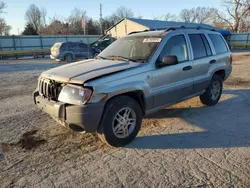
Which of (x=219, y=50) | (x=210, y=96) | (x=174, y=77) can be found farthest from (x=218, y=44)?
(x=174, y=77)

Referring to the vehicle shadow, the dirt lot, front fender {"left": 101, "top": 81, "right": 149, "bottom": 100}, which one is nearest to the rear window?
the vehicle shadow

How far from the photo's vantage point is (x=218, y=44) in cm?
559

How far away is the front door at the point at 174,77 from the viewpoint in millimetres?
3914

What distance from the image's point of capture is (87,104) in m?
3.03

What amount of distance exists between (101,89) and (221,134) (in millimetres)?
2440

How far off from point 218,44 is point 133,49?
104 inches

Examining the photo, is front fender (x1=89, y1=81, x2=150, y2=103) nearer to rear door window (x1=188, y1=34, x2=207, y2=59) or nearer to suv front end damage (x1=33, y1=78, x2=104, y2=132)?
suv front end damage (x1=33, y1=78, x2=104, y2=132)

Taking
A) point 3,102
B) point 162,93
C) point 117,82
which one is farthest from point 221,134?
point 3,102

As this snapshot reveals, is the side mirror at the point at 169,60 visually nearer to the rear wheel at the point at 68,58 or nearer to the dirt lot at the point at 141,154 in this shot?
the dirt lot at the point at 141,154

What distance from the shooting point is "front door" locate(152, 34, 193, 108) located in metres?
3.91

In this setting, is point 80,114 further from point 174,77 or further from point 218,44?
point 218,44

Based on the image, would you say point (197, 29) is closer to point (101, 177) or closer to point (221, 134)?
point (221, 134)

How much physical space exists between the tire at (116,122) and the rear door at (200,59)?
1.85 metres

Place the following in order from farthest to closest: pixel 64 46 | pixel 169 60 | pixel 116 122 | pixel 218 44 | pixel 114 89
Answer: pixel 64 46, pixel 218 44, pixel 169 60, pixel 116 122, pixel 114 89
